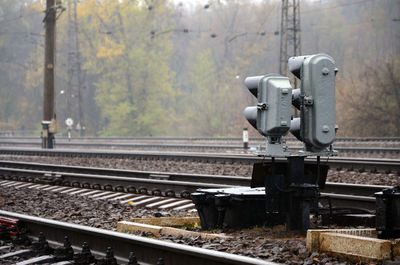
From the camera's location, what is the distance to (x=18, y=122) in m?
70.2

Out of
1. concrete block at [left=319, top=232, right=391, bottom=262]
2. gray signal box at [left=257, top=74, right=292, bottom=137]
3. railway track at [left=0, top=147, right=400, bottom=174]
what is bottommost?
concrete block at [left=319, top=232, right=391, bottom=262]

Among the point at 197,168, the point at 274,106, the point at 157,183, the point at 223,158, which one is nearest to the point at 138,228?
the point at 274,106

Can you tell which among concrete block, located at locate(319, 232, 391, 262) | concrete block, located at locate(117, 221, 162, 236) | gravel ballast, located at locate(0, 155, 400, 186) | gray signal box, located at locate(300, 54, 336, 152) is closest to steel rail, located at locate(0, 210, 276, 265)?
concrete block, located at locate(117, 221, 162, 236)

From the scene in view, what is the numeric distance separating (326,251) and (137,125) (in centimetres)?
5293

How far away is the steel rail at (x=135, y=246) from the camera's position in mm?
4997

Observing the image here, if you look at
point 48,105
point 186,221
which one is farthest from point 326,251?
point 48,105

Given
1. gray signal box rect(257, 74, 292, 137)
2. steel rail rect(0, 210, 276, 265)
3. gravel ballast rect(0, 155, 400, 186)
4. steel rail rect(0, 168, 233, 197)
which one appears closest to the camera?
steel rail rect(0, 210, 276, 265)

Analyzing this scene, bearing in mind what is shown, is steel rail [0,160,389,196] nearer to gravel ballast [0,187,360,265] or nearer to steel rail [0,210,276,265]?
gravel ballast [0,187,360,265]

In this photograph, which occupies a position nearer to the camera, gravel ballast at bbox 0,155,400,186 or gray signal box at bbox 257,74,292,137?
gray signal box at bbox 257,74,292,137

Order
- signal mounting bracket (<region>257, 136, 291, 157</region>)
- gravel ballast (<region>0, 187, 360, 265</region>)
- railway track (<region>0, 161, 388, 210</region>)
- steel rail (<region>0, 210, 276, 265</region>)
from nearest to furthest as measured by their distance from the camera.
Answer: steel rail (<region>0, 210, 276, 265</region>) → gravel ballast (<region>0, 187, 360, 265</region>) → signal mounting bracket (<region>257, 136, 291, 157</region>) → railway track (<region>0, 161, 388, 210</region>)

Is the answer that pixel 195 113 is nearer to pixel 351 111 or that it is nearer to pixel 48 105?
pixel 351 111

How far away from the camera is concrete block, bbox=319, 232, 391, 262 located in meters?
5.07

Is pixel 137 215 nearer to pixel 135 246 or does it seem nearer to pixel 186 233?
pixel 186 233

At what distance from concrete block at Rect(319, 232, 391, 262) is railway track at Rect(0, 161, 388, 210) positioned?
3471 mm
